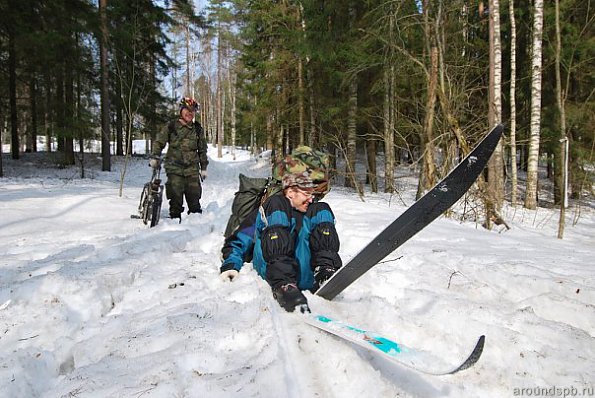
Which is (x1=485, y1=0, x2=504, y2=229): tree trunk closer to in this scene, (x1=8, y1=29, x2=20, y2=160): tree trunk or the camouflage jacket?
the camouflage jacket

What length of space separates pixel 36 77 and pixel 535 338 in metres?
19.7

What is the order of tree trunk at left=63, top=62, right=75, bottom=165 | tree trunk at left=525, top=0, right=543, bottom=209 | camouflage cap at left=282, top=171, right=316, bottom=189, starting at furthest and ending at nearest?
tree trunk at left=63, top=62, right=75, bottom=165 → tree trunk at left=525, top=0, right=543, bottom=209 → camouflage cap at left=282, top=171, right=316, bottom=189

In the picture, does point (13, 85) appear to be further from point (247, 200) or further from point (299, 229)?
point (299, 229)

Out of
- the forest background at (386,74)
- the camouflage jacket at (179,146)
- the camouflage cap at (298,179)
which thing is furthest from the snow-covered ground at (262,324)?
the forest background at (386,74)

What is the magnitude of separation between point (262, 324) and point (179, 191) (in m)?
4.08

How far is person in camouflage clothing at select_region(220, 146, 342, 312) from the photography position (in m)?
2.65

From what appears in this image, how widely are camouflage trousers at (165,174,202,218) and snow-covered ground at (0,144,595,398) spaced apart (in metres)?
1.54

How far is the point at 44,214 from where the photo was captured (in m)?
5.98

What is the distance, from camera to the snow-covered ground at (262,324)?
5.06 feet

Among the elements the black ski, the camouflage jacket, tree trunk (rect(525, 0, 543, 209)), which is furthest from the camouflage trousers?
tree trunk (rect(525, 0, 543, 209))

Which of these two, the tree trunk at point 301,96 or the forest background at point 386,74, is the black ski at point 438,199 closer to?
the forest background at point 386,74

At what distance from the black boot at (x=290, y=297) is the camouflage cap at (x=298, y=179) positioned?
31.8 inches

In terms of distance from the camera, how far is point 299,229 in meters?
2.87
